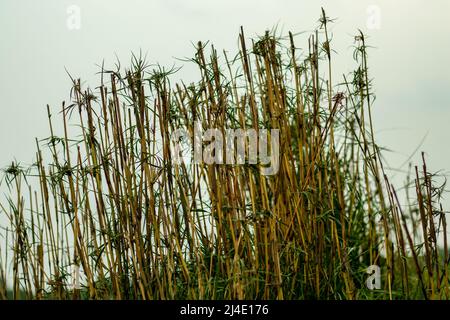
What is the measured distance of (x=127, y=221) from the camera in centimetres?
212

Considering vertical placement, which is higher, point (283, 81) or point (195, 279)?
point (283, 81)

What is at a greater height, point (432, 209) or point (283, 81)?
point (283, 81)

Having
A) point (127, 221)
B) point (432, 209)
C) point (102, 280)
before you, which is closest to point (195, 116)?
point (127, 221)

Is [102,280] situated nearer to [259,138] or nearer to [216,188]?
[216,188]

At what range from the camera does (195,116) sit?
2135 millimetres

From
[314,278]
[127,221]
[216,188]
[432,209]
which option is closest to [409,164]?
[432,209]

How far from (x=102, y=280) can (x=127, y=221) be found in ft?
0.68
